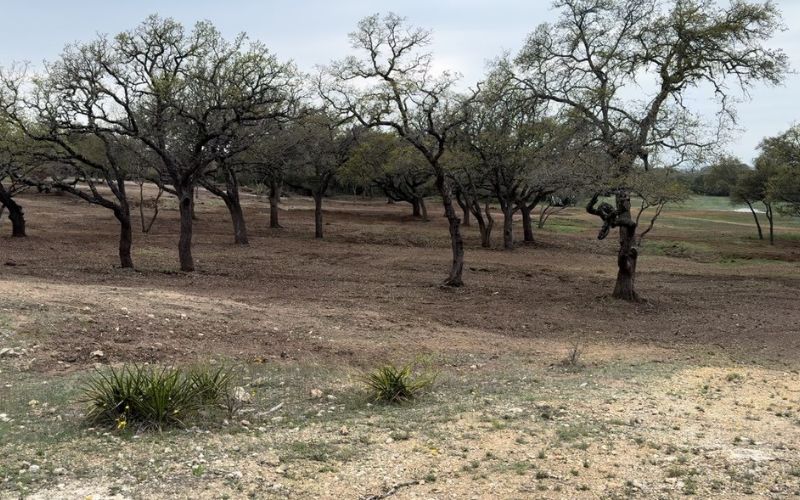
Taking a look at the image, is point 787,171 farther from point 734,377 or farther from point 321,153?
point 734,377

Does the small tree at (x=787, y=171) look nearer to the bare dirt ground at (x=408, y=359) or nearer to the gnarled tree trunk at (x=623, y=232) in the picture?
the bare dirt ground at (x=408, y=359)

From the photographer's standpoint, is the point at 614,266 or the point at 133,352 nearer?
the point at 133,352

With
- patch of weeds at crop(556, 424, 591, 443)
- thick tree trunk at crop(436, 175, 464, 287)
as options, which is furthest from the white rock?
thick tree trunk at crop(436, 175, 464, 287)

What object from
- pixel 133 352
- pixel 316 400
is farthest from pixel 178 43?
pixel 316 400

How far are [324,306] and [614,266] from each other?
15444 mm

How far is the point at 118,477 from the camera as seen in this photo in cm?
490

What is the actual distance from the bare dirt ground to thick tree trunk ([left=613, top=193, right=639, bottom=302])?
701 mm

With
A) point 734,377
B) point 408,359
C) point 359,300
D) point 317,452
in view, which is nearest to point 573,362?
point 734,377

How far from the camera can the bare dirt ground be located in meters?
5.12

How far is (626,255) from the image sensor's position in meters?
17.6

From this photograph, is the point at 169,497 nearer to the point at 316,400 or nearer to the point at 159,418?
the point at 159,418

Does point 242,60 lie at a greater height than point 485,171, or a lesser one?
greater

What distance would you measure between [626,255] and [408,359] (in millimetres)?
9445

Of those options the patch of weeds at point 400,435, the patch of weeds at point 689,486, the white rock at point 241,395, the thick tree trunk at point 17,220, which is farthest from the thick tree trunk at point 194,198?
the patch of weeds at point 689,486
